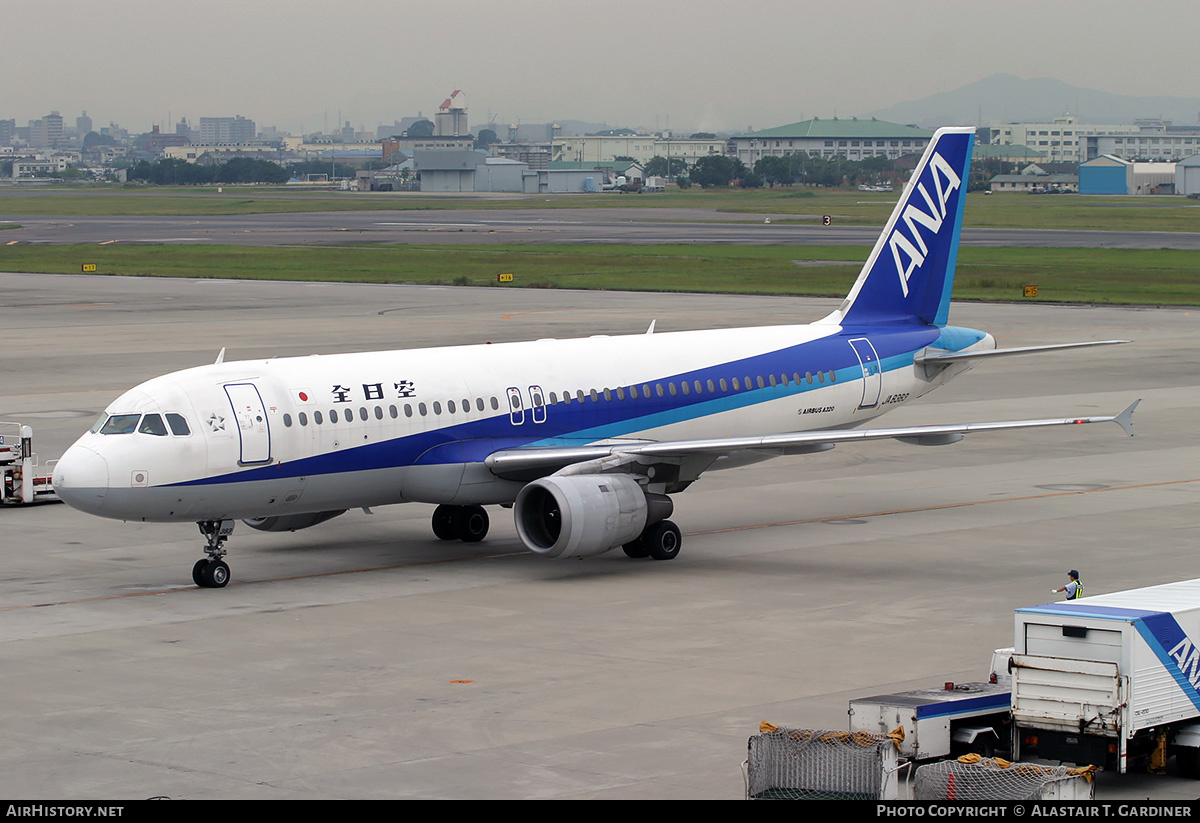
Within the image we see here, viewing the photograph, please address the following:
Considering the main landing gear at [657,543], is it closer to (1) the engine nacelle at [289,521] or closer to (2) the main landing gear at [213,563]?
(1) the engine nacelle at [289,521]

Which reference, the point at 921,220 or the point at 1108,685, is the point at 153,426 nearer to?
the point at 1108,685

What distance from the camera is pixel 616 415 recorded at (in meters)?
33.0

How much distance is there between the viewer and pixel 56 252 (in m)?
128

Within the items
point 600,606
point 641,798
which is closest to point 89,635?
point 600,606

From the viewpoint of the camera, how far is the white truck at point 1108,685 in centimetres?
1667

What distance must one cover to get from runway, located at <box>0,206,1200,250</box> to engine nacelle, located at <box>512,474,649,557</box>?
103952 mm

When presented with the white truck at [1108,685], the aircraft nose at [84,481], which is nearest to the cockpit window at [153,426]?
the aircraft nose at [84,481]

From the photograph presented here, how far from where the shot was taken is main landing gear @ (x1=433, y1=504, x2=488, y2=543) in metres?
32.8

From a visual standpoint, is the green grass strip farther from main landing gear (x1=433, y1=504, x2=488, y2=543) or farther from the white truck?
the white truck

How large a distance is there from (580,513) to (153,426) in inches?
298

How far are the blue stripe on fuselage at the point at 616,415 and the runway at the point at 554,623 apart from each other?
209 cm

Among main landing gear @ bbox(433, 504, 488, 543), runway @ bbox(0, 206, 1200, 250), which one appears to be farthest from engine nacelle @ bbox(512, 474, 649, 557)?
runway @ bbox(0, 206, 1200, 250)
